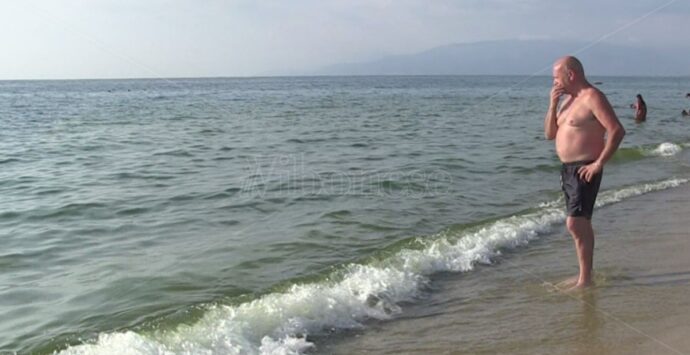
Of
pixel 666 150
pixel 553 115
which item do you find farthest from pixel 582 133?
pixel 666 150

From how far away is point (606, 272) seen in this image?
6.29 metres


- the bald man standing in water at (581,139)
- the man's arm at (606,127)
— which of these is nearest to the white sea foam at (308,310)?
the bald man standing in water at (581,139)

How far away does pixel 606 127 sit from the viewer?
5.29 m

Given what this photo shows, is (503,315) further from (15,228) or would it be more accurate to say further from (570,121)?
(15,228)

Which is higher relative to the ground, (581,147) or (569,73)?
(569,73)

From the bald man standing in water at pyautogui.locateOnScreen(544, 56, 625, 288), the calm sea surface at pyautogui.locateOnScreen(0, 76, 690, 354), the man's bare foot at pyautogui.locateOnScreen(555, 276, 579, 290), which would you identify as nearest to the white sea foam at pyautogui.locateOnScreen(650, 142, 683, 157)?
the calm sea surface at pyautogui.locateOnScreen(0, 76, 690, 354)

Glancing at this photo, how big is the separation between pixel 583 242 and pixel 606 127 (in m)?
1.12

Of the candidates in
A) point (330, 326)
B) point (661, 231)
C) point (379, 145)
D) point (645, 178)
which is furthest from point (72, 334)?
point (379, 145)

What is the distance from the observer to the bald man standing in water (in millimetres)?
5305

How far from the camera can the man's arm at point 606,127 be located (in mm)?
5234

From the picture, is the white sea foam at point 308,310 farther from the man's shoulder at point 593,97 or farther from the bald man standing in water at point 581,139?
the man's shoulder at point 593,97

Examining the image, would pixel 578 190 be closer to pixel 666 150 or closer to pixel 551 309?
pixel 551 309

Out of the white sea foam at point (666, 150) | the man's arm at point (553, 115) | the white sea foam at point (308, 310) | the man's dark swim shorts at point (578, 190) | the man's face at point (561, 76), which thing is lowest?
the white sea foam at point (308, 310)

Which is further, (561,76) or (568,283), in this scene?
(568,283)
